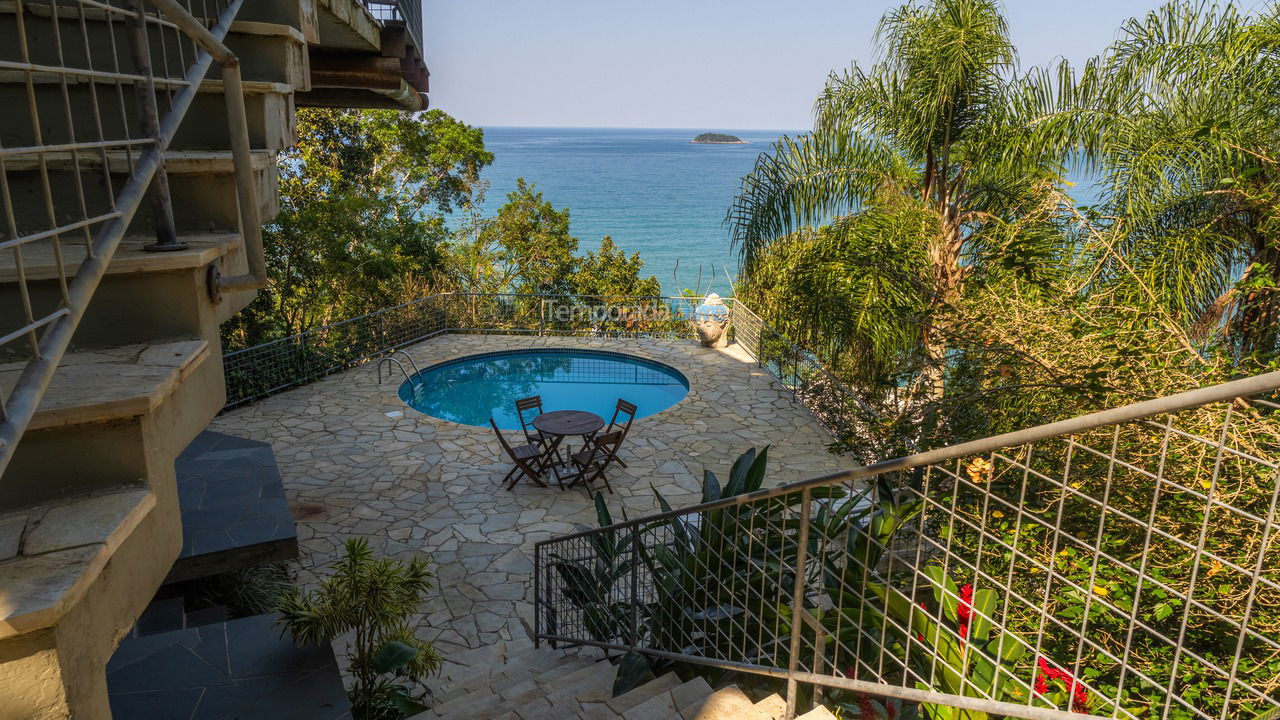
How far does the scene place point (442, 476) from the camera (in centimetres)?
→ 898

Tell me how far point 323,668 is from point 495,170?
103 metres

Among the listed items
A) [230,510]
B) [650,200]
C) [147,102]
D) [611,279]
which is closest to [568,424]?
[230,510]

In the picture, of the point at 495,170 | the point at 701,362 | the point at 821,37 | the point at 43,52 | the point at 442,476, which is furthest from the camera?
the point at 495,170

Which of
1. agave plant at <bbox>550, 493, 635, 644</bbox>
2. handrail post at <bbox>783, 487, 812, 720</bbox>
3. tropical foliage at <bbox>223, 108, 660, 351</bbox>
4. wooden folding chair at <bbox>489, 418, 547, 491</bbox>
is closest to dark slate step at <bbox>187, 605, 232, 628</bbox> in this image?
agave plant at <bbox>550, 493, 635, 644</bbox>

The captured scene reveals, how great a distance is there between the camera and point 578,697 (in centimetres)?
387

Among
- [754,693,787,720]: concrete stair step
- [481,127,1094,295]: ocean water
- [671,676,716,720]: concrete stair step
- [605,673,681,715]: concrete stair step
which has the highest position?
[754,693,787,720]: concrete stair step

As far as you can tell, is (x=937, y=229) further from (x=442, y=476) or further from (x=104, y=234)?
(x=104, y=234)

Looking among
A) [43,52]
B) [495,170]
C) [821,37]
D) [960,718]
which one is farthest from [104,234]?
[495,170]

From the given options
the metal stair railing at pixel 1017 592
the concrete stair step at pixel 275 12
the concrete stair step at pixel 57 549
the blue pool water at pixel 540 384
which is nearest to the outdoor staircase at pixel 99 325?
the concrete stair step at pixel 57 549

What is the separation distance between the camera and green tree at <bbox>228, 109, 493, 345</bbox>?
1203 centimetres

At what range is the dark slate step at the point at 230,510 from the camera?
18.3ft

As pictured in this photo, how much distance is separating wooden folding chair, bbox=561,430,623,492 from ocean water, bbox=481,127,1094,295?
70.9 ft

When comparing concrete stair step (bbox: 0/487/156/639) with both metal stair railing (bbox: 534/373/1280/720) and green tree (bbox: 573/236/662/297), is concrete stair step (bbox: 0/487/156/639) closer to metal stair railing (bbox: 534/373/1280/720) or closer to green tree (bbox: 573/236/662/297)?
metal stair railing (bbox: 534/373/1280/720)

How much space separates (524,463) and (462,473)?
3.21ft
